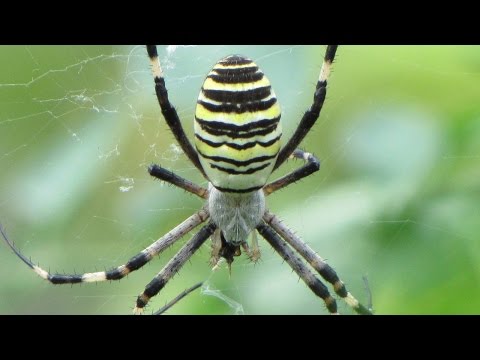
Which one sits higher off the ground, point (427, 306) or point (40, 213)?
point (40, 213)

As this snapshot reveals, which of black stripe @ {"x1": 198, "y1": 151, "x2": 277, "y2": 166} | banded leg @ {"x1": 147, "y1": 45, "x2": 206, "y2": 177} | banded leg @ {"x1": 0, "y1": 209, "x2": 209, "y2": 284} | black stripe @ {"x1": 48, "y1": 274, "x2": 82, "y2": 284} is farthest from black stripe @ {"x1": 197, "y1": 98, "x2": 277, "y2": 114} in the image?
black stripe @ {"x1": 48, "y1": 274, "x2": 82, "y2": 284}

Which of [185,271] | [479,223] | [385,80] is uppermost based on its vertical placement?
[385,80]

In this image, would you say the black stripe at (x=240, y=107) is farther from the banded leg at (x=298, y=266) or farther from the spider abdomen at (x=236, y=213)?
the banded leg at (x=298, y=266)

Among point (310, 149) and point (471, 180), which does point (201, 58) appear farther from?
point (471, 180)

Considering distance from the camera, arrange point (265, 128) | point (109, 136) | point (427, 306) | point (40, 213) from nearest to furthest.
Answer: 1. point (265, 128)
2. point (427, 306)
3. point (40, 213)
4. point (109, 136)

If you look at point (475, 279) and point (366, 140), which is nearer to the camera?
Answer: point (475, 279)

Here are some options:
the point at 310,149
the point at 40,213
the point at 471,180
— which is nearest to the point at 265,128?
the point at 310,149

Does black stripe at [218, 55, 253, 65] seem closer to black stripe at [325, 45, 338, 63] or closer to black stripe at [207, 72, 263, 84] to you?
black stripe at [207, 72, 263, 84]
